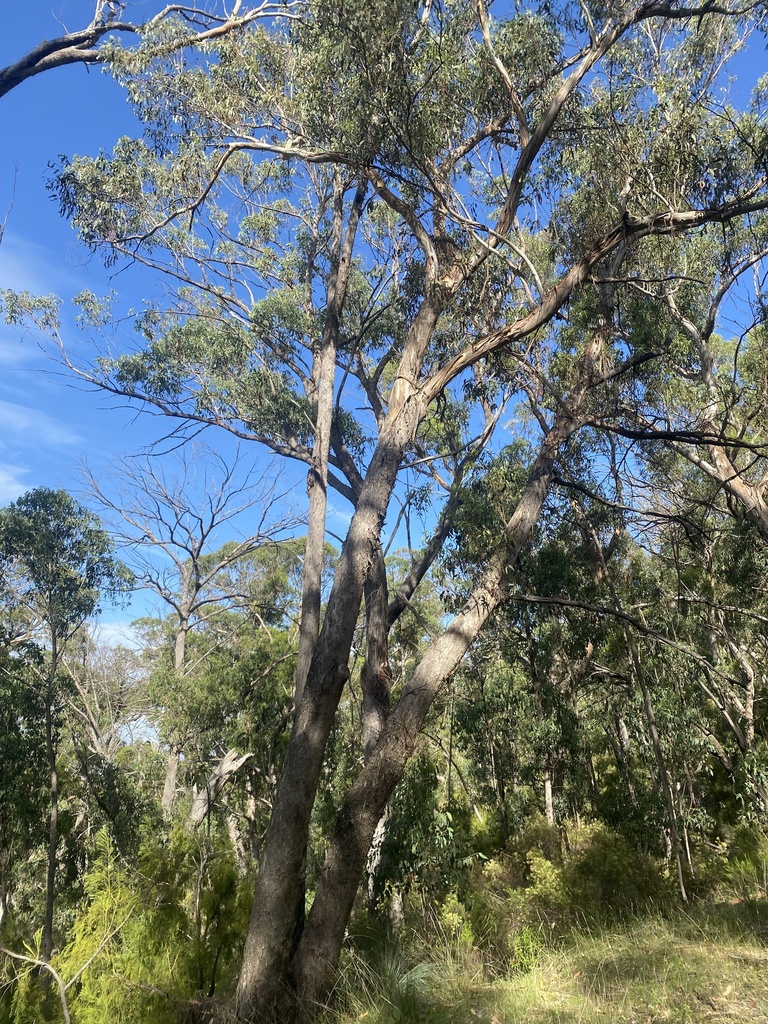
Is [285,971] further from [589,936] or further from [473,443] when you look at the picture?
[473,443]

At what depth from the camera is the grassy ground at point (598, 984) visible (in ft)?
9.69

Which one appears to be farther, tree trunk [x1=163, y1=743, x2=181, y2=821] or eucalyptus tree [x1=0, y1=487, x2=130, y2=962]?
tree trunk [x1=163, y1=743, x2=181, y2=821]

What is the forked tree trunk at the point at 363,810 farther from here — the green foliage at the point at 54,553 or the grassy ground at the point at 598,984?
the green foliage at the point at 54,553

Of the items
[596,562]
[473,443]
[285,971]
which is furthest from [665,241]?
[285,971]

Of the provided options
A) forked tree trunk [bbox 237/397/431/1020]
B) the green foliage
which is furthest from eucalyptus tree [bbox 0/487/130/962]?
forked tree trunk [bbox 237/397/431/1020]

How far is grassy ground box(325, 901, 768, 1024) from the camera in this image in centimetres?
295

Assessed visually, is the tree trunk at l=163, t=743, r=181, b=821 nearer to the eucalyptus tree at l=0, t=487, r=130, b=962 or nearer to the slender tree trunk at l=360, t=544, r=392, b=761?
the eucalyptus tree at l=0, t=487, r=130, b=962

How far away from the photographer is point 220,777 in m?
8.08

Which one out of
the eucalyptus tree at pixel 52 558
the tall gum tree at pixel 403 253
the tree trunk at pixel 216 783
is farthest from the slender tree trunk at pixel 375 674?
the eucalyptus tree at pixel 52 558

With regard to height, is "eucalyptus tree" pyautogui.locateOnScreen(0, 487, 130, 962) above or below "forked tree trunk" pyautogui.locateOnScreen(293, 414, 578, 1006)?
above

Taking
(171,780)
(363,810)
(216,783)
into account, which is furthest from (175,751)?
(363,810)

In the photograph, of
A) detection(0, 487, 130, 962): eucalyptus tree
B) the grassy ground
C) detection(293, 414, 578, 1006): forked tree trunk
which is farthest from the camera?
detection(0, 487, 130, 962): eucalyptus tree

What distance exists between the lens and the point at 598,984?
3.45 m

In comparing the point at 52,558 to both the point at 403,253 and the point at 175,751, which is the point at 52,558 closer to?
the point at 175,751
